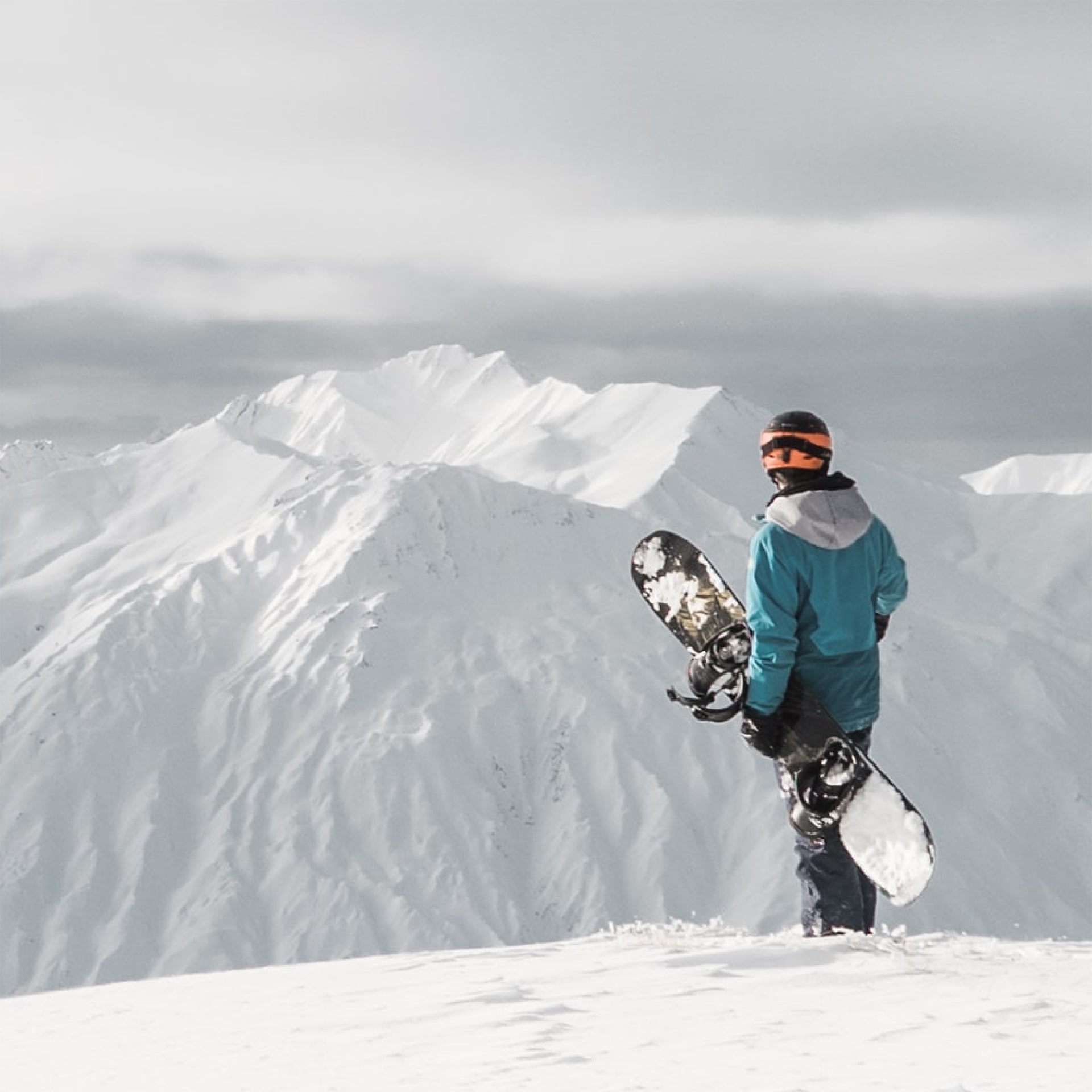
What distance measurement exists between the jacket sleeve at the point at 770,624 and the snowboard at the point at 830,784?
229 mm

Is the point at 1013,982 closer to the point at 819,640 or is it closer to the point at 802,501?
the point at 819,640

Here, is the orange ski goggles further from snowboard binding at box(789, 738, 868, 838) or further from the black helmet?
snowboard binding at box(789, 738, 868, 838)

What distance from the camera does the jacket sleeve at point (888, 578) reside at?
10.5 metres

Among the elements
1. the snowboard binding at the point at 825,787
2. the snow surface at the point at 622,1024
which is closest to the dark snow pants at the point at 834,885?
the snowboard binding at the point at 825,787

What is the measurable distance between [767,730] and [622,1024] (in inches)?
104

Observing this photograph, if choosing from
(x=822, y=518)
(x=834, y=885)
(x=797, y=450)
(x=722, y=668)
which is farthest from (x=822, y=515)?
(x=834, y=885)

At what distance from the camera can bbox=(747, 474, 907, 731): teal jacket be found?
985 cm

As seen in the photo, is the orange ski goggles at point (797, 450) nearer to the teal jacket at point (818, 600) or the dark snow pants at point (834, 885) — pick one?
the teal jacket at point (818, 600)

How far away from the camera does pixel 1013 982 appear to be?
8422 mm

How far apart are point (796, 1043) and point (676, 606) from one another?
4947 millimetres

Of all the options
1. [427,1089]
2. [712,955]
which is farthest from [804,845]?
[427,1089]

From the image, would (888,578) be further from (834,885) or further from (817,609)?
(834,885)

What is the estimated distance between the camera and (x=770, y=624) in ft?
32.3

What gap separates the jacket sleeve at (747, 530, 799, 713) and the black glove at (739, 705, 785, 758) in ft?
0.55
